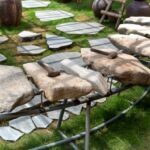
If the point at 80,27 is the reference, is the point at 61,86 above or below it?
above

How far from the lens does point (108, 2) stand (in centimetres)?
818

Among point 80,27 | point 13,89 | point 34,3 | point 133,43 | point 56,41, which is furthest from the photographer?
point 34,3

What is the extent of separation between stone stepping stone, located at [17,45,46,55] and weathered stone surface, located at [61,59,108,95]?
9.09 ft

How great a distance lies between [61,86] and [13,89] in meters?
0.38

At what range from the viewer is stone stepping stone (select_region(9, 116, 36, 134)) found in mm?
4055

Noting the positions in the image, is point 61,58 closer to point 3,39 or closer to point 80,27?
point 3,39

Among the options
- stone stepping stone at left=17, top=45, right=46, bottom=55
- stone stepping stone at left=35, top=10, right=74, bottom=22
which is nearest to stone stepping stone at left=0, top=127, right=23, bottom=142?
stone stepping stone at left=17, top=45, right=46, bottom=55

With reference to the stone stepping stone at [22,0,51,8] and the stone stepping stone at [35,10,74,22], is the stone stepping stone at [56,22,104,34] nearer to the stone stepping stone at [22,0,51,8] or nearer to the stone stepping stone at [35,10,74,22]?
the stone stepping stone at [35,10,74,22]

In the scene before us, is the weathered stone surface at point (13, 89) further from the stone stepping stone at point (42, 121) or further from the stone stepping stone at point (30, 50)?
the stone stepping stone at point (30, 50)

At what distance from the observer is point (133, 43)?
156 inches

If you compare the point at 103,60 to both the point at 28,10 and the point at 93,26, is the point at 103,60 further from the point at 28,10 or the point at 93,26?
the point at 28,10

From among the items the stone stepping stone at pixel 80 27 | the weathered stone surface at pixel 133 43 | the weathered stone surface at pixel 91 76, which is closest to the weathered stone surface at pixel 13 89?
the weathered stone surface at pixel 91 76

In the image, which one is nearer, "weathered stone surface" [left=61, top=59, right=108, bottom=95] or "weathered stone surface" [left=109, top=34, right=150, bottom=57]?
"weathered stone surface" [left=61, top=59, right=108, bottom=95]

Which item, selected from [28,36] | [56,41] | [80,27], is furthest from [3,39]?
[80,27]
